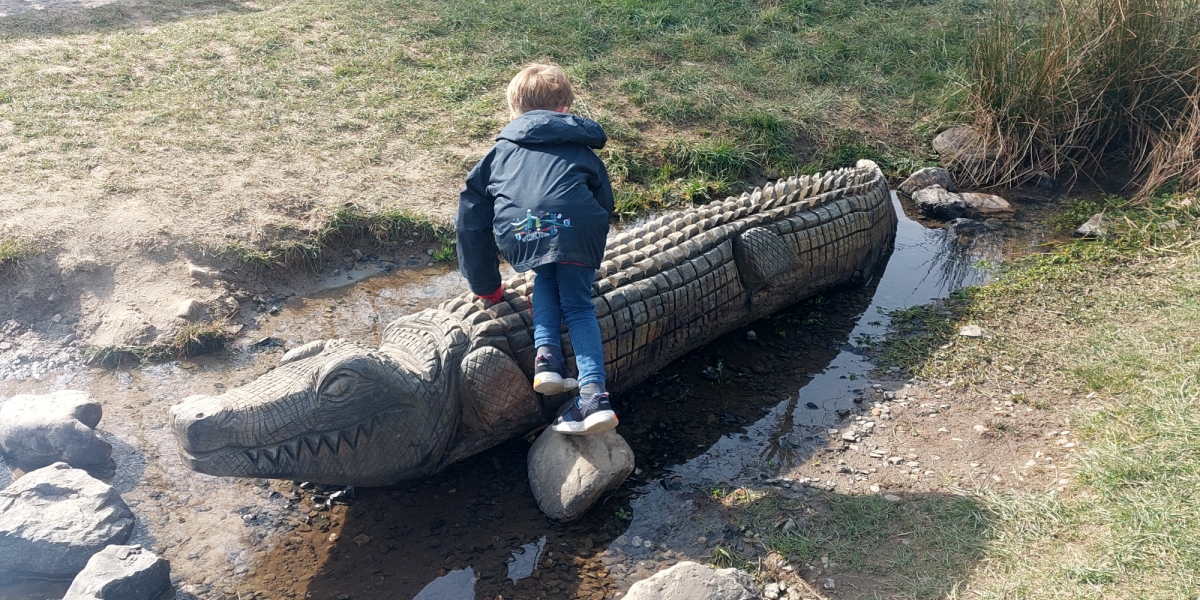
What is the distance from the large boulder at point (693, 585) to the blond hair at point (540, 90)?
2137 mm

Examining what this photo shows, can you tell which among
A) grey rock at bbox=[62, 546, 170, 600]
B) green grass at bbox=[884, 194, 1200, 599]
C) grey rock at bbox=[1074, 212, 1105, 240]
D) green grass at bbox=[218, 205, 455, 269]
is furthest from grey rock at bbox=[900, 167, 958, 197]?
grey rock at bbox=[62, 546, 170, 600]

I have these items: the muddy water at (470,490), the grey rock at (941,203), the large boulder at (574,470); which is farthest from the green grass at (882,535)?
the grey rock at (941,203)

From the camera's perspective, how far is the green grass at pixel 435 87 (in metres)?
6.38

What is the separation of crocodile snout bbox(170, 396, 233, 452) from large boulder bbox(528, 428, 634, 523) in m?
1.35

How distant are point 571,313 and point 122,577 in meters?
2.08

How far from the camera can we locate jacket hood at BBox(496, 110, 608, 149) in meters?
3.85

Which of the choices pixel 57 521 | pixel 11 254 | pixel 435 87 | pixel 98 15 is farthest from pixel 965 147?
pixel 98 15

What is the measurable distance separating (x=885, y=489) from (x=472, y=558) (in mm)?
1885

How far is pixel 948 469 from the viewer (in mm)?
4008

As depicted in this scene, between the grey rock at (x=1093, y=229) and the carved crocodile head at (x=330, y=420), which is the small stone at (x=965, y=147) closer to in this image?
the grey rock at (x=1093, y=229)

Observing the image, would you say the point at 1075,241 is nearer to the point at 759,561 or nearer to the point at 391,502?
the point at 759,561

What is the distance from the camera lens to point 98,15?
873 centimetres

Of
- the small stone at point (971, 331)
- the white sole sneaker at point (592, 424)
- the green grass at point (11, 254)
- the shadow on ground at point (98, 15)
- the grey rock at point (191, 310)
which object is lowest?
the small stone at point (971, 331)

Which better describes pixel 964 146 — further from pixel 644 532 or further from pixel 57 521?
pixel 57 521
